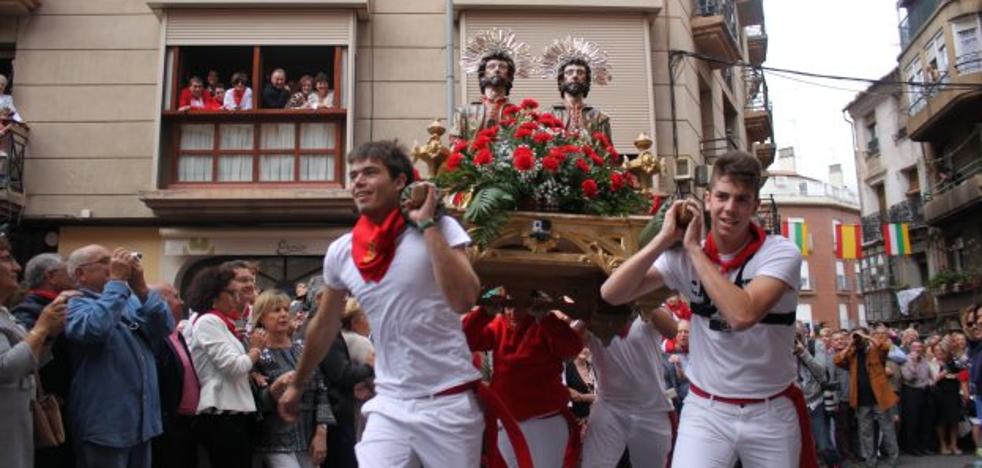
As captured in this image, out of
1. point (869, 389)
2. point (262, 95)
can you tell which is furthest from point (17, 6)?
point (869, 389)

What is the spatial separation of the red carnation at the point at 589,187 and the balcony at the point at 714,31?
12720 millimetres

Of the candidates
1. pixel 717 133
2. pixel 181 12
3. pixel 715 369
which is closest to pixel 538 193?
pixel 715 369

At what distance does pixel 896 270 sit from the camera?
35.0m

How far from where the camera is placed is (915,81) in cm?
3173

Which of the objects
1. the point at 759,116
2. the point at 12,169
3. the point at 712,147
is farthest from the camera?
the point at 759,116

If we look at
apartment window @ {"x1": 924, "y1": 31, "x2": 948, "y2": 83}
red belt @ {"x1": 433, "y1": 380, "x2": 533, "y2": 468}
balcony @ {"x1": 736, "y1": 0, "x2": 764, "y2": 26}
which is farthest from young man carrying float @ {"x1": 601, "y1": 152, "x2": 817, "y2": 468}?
apartment window @ {"x1": 924, "y1": 31, "x2": 948, "y2": 83}

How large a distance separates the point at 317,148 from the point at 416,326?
1086 cm

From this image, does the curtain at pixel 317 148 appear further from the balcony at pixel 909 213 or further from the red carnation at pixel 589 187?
the balcony at pixel 909 213

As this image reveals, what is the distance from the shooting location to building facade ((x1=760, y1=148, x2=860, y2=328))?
169 ft

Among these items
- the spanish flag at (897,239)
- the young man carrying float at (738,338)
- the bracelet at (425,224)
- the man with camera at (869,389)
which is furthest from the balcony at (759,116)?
the bracelet at (425,224)

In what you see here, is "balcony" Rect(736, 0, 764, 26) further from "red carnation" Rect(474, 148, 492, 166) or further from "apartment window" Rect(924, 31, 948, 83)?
"red carnation" Rect(474, 148, 492, 166)

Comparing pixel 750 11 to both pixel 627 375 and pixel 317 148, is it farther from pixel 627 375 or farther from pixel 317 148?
pixel 627 375

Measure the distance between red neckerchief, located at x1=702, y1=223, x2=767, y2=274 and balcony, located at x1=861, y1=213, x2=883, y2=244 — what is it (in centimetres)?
3717

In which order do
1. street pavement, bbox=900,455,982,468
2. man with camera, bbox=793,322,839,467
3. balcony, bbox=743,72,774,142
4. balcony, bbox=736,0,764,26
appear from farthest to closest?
1. balcony, bbox=736,0,764,26
2. balcony, bbox=743,72,774,142
3. street pavement, bbox=900,455,982,468
4. man with camera, bbox=793,322,839,467
